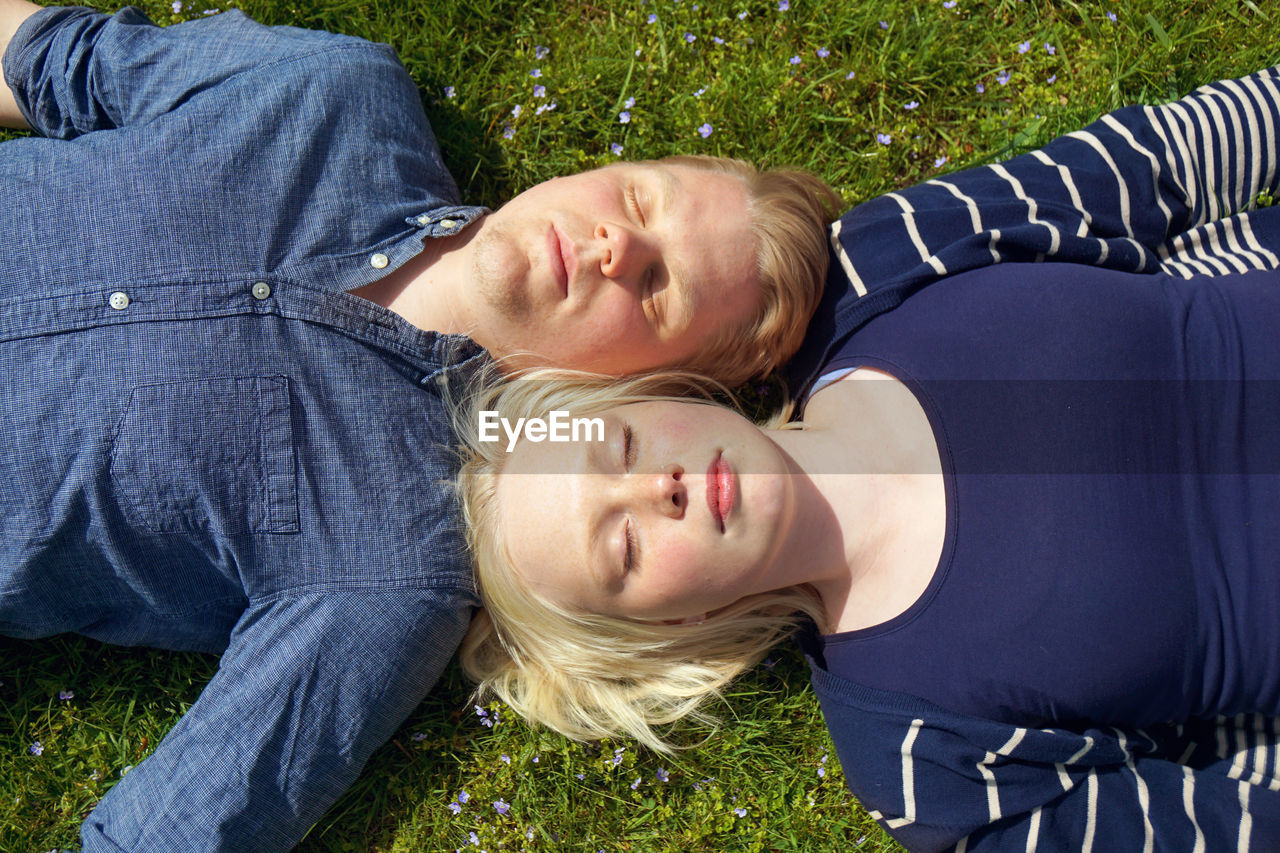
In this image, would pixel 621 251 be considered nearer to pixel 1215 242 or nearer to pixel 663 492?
pixel 663 492

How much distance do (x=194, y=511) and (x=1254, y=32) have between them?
175 inches

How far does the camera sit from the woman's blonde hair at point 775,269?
9.89 feet

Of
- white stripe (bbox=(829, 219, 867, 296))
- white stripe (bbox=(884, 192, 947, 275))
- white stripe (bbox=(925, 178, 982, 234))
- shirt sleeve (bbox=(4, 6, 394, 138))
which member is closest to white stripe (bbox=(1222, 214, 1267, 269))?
white stripe (bbox=(925, 178, 982, 234))

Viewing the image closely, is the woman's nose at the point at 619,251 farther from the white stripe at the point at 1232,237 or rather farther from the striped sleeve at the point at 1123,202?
the white stripe at the point at 1232,237

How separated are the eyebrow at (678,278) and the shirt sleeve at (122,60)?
Result: 1.29 metres

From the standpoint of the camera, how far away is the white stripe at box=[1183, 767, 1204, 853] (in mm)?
2670

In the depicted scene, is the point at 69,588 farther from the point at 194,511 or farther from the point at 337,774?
the point at 337,774

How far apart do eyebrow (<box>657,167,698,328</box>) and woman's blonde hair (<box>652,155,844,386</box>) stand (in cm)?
19

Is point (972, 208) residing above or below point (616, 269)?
above

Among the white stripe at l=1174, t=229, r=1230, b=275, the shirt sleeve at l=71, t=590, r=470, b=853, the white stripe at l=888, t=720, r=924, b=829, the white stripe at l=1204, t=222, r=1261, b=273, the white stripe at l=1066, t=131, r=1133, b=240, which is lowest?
the shirt sleeve at l=71, t=590, r=470, b=853

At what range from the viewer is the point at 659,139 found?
3770 millimetres

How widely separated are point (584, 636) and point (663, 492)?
77 cm

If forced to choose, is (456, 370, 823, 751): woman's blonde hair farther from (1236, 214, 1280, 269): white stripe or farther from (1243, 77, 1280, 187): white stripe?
(1243, 77, 1280, 187): white stripe

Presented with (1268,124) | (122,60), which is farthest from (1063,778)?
(122,60)
